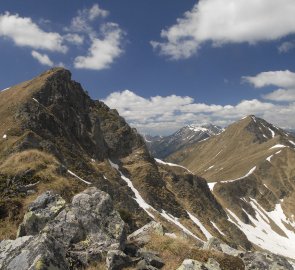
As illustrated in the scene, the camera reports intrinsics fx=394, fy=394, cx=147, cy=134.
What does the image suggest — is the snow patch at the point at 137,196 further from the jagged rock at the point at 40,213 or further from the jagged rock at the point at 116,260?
the jagged rock at the point at 116,260

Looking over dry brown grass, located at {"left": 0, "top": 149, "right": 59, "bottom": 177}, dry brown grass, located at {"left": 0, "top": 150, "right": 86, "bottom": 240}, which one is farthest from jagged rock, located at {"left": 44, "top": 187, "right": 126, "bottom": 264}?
dry brown grass, located at {"left": 0, "top": 149, "right": 59, "bottom": 177}

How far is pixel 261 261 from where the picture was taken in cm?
2184

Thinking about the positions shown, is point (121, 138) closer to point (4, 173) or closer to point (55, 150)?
point (55, 150)

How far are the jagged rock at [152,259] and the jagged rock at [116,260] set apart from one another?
119 centimetres

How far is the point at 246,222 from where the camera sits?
600 feet

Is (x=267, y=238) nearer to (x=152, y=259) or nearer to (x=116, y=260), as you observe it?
(x=152, y=259)

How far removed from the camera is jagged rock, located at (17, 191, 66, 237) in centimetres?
2070

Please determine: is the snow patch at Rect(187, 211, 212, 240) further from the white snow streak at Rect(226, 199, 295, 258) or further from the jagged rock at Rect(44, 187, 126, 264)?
the jagged rock at Rect(44, 187, 126, 264)

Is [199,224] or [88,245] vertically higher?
[88,245]

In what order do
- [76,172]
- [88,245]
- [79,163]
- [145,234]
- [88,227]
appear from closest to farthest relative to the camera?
[88,245], [88,227], [145,234], [76,172], [79,163]

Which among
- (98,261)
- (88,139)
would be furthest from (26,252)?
(88,139)

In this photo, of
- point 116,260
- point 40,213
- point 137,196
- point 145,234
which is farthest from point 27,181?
point 137,196

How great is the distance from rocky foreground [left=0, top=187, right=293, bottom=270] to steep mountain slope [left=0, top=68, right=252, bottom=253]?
15307mm

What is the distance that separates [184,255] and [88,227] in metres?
5.08
